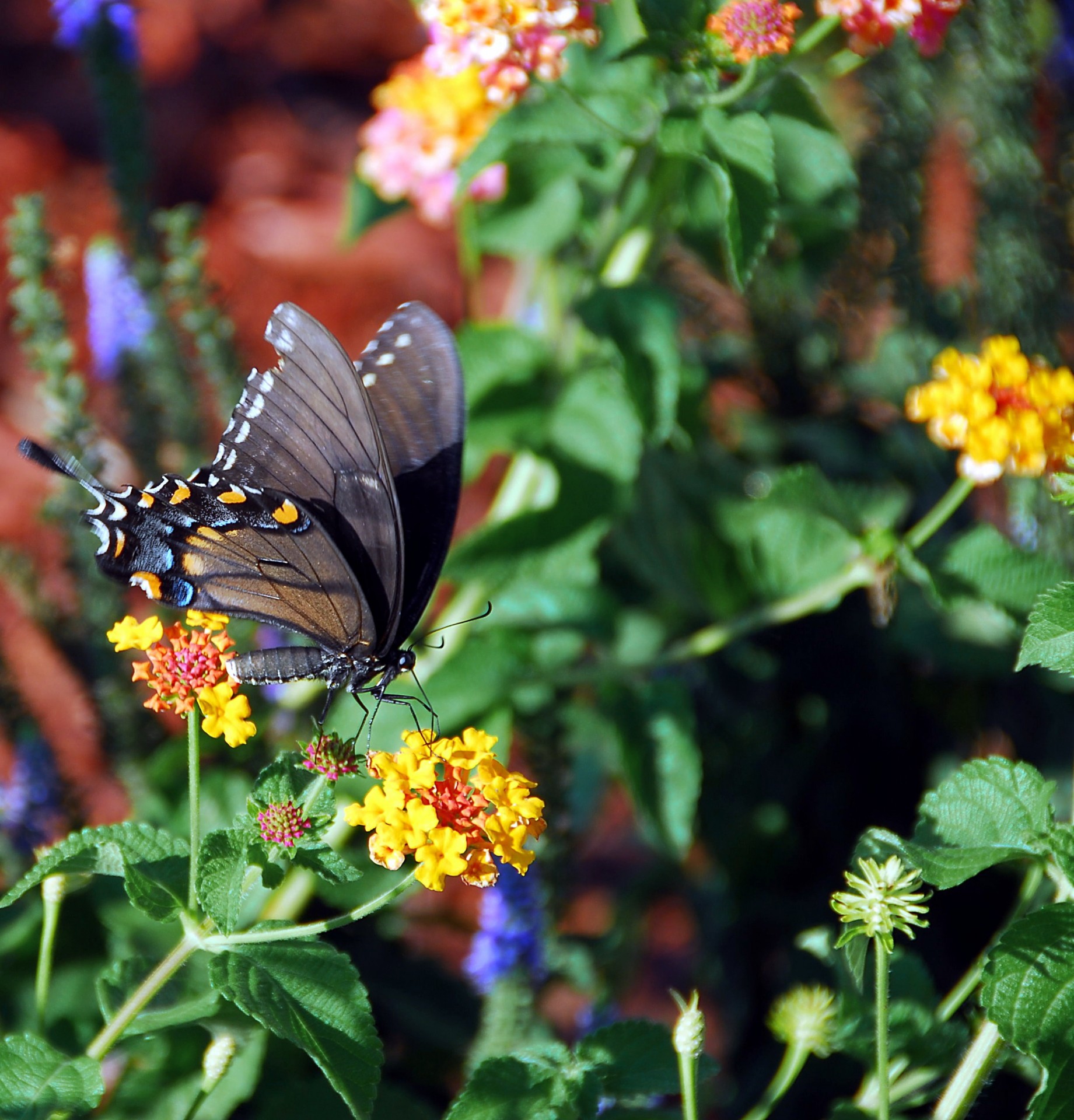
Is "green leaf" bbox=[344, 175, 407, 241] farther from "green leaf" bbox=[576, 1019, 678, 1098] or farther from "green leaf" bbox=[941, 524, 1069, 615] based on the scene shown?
"green leaf" bbox=[576, 1019, 678, 1098]

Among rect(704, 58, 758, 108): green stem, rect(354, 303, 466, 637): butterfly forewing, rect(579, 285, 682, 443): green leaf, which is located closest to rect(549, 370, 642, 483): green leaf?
rect(579, 285, 682, 443): green leaf

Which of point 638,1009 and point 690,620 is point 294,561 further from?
point 638,1009

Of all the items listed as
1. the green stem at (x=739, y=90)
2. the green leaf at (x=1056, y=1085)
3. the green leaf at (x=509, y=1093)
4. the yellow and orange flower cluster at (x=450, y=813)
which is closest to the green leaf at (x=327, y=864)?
the yellow and orange flower cluster at (x=450, y=813)

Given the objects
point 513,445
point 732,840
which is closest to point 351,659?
point 513,445

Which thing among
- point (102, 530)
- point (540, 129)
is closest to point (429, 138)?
point (540, 129)

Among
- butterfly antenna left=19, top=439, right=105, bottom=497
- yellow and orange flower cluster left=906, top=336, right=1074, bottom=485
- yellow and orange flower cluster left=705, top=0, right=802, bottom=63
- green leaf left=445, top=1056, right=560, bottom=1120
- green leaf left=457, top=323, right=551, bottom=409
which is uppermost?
yellow and orange flower cluster left=705, top=0, right=802, bottom=63

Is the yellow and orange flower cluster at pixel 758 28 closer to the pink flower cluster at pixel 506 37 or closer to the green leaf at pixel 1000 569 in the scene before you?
the pink flower cluster at pixel 506 37

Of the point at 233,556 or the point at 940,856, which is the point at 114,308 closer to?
the point at 233,556
